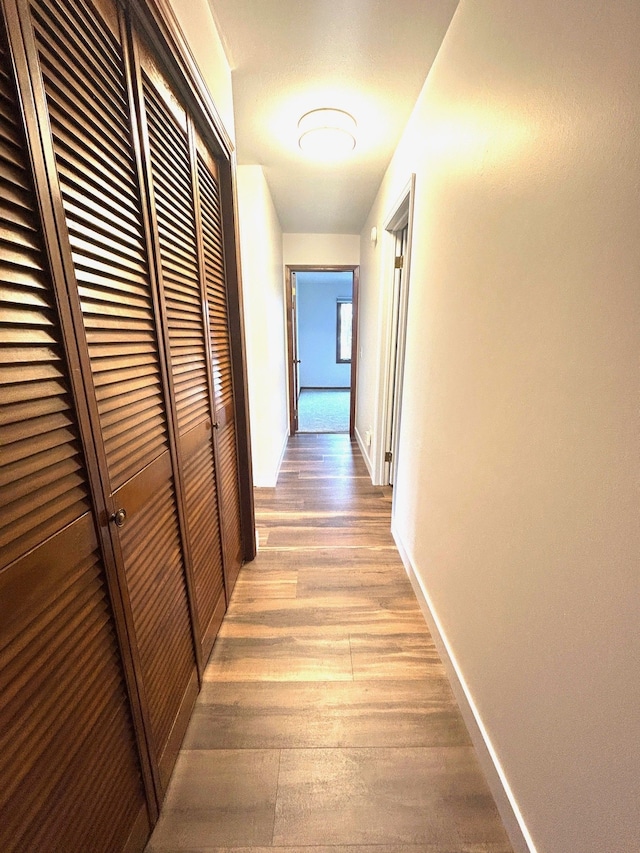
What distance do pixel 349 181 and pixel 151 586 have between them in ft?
9.42

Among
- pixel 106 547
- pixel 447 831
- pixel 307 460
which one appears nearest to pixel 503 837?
pixel 447 831

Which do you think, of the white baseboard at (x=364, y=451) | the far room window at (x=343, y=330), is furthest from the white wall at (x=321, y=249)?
the far room window at (x=343, y=330)

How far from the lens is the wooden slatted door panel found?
1351mm

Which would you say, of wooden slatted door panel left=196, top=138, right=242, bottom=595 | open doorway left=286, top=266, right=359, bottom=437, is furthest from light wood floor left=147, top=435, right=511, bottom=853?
open doorway left=286, top=266, right=359, bottom=437

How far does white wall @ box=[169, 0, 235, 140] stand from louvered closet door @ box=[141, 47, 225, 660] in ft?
0.70

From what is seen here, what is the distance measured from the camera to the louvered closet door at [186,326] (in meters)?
0.96

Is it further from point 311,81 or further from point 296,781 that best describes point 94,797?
point 311,81

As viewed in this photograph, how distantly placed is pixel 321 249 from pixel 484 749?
410 centimetres

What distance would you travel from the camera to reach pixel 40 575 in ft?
1.81

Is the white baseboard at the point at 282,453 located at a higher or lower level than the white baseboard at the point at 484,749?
higher

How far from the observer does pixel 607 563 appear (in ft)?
2.00

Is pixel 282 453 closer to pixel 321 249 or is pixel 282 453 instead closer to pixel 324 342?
pixel 321 249

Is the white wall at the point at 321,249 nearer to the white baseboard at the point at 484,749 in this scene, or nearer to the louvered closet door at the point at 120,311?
the louvered closet door at the point at 120,311

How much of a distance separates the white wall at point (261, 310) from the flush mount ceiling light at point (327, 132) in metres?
0.53
